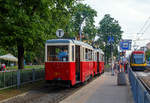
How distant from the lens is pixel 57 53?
46.4ft

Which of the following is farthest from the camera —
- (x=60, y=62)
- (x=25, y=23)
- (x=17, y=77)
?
(x=25, y=23)

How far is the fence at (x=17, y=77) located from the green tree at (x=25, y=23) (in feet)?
6.18

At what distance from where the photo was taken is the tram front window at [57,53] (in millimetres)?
14047

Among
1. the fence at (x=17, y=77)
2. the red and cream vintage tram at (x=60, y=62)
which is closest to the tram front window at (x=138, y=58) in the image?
the fence at (x=17, y=77)

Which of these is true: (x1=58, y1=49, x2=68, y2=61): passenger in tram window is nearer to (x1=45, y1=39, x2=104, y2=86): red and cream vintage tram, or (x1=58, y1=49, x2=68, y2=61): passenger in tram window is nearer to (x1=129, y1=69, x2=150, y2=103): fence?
(x1=45, y1=39, x2=104, y2=86): red and cream vintage tram

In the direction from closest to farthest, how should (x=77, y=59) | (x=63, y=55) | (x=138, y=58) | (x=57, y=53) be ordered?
(x=63, y=55), (x=57, y=53), (x=77, y=59), (x=138, y=58)

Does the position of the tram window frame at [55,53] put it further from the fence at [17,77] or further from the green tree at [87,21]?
the green tree at [87,21]

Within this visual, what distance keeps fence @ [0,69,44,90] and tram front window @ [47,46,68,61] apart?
2.24 metres

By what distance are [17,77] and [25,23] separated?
3520 millimetres

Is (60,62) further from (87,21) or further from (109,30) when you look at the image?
(109,30)

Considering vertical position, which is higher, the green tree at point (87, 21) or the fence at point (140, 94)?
the green tree at point (87, 21)

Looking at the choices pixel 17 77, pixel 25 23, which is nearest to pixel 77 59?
pixel 17 77

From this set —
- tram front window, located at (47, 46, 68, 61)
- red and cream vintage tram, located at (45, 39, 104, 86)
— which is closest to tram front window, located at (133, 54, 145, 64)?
red and cream vintage tram, located at (45, 39, 104, 86)

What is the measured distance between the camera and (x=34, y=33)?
16172 millimetres
